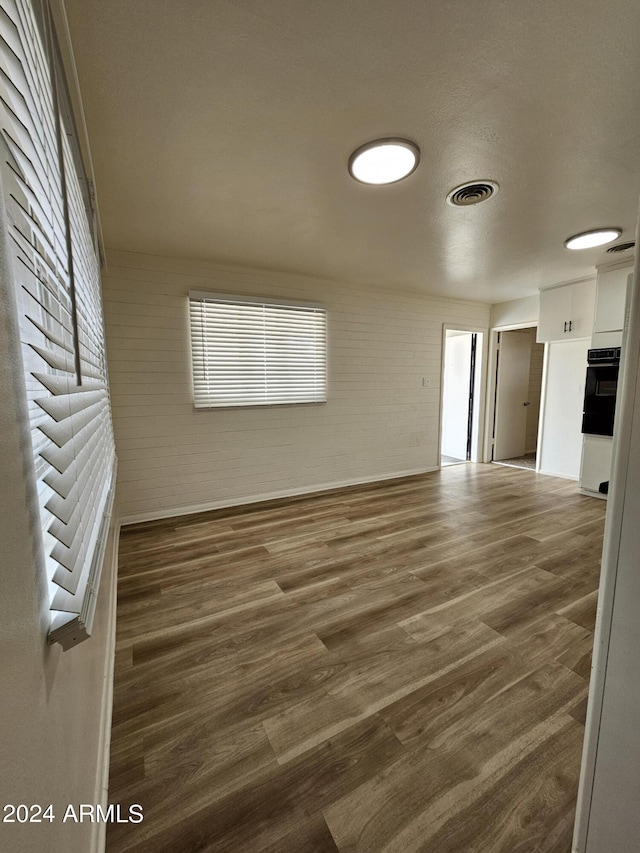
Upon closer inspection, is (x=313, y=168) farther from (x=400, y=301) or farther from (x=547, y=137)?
(x=400, y=301)

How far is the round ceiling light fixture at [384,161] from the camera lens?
1.79 meters

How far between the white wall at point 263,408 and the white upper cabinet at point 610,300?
175cm

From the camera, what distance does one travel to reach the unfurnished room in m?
0.73

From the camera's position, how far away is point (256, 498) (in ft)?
13.3

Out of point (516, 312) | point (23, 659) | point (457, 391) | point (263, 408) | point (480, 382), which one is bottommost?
point (23, 659)

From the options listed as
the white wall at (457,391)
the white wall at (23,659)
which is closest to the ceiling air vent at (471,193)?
the white wall at (23,659)

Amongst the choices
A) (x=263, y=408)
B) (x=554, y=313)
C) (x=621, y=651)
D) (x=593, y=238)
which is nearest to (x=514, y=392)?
(x=554, y=313)

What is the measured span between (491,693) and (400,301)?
437 centimetres

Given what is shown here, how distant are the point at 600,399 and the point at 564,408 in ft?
2.58

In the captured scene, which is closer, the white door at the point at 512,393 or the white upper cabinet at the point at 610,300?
the white upper cabinet at the point at 610,300

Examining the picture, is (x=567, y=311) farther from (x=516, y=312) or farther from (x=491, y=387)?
(x=491, y=387)

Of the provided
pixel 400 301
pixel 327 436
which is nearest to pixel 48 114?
pixel 327 436

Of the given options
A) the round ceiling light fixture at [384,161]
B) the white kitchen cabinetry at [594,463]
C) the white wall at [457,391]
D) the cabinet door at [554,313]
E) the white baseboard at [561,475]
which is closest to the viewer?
the round ceiling light fixture at [384,161]

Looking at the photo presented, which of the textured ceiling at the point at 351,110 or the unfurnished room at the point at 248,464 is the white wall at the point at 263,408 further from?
the textured ceiling at the point at 351,110
